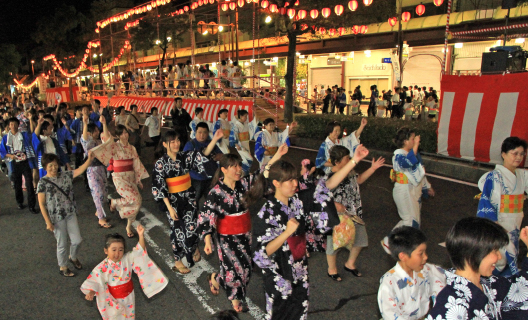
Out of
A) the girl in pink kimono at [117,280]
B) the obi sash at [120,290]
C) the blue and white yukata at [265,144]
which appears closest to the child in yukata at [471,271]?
the girl in pink kimono at [117,280]

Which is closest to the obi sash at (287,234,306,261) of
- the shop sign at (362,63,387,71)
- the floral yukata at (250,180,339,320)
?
the floral yukata at (250,180,339,320)

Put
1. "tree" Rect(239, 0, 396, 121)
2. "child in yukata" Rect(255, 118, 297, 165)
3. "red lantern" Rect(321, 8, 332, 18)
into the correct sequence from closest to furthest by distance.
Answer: "child in yukata" Rect(255, 118, 297, 165), "red lantern" Rect(321, 8, 332, 18), "tree" Rect(239, 0, 396, 121)

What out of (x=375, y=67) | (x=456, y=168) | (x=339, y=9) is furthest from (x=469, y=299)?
(x=375, y=67)

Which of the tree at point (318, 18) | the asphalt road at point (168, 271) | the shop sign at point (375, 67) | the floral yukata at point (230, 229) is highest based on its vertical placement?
the tree at point (318, 18)

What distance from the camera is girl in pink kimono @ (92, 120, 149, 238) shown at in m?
5.88

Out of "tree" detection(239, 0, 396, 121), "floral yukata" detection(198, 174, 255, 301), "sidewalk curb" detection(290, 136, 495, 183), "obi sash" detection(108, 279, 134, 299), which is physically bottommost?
"sidewalk curb" detection(290, 136, 495, 183)

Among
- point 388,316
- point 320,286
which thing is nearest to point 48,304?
point 320,286

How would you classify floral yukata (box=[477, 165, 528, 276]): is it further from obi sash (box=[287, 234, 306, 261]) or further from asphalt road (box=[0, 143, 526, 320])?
obi sash (box=[287, 234, 306, 261])

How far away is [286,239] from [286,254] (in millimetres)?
147

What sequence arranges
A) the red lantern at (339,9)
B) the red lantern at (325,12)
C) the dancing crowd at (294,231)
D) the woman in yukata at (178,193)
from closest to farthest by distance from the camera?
1. the dancing crowd at (294,231)
2. the woman in yukata at (178,193)
3. the red lantern at (339,9)
4. the red lantern at (325,12)

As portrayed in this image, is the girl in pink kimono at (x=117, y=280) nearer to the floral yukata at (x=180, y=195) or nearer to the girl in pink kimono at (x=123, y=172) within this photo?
the floral yukata at (x=180, y=195)

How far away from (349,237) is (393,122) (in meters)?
7.41

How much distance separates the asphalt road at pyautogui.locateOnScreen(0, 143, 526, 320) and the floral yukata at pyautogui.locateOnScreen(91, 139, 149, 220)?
0.49 meters

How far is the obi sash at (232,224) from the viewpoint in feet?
12.0
